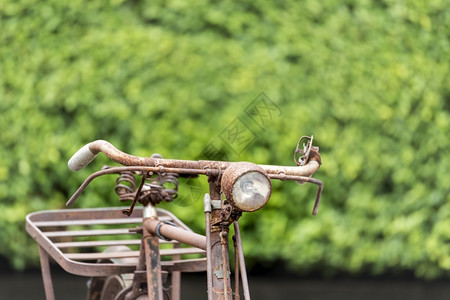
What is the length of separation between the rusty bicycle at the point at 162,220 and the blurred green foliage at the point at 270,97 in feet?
4.05

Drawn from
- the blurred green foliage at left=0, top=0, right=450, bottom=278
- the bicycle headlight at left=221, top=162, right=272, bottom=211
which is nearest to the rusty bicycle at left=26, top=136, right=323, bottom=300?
the bicycle headlight at left=221, top=162, right=272, bottom=211

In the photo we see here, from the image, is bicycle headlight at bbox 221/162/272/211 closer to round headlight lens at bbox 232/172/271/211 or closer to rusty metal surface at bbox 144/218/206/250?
round headlight lens at bbox 232/172/271/211

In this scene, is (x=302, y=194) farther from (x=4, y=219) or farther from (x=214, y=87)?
(x=4, y=219)

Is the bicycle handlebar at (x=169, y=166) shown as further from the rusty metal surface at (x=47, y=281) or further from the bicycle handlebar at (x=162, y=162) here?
the rusty metal surface at (x=47, y=281)

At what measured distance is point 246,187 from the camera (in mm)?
2018

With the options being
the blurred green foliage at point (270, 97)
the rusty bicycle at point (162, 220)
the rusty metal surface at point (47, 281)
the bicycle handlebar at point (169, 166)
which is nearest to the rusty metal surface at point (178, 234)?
the rusty bicycle at point (162, 220)

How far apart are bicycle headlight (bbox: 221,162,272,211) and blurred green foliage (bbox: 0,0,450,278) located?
Result: 7.84 feet

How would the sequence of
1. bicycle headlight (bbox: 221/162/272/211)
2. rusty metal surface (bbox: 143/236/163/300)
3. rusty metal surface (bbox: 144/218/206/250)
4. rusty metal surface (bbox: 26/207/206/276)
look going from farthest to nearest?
rusty metal surface (bbox: 26/207/206/276) → rusty metal surface (bbox: 143/236/163/300) → rusty metal surface (bbox: 144/218/206/250) → bicycle headlight (bbox: 221/162/272/211)

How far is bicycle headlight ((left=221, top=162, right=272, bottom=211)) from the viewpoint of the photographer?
201 cm

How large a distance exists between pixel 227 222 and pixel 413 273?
10.7ft

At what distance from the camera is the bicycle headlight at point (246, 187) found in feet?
6.60

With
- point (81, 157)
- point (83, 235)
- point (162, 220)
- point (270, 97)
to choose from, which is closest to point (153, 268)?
point (162, 220)

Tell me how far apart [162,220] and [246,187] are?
0.72 meters

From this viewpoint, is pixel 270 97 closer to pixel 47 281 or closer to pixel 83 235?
pixel 83 235
